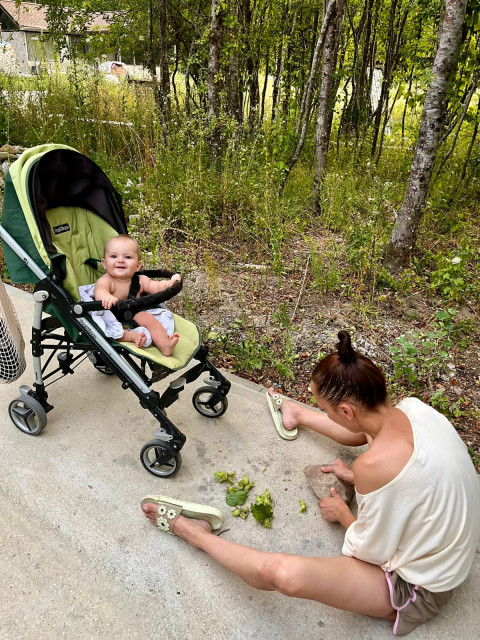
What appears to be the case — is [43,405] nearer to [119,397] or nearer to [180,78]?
[119,397]

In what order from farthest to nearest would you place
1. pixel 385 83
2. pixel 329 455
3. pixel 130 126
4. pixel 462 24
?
1. pixel 385 83
2. pixel 130 126
3. pixel 462 24
4. pixel 329 455

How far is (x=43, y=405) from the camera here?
2.46m

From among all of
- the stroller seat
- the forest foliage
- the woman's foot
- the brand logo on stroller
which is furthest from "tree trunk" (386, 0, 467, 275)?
the brand logo on stroller

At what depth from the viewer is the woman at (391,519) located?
60.5 inches

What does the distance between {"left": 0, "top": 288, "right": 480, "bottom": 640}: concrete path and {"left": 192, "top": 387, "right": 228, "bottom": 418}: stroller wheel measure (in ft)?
0.15

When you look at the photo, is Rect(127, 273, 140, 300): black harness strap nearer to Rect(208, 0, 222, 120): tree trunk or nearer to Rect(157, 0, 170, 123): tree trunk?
Rect(208, 0, 222, 120): tree trunk

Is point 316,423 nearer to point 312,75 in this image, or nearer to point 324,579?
point 324,579

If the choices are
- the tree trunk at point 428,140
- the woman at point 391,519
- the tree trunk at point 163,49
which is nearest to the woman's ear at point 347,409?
the woman at point 391,519

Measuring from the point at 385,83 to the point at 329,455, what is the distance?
581 centimetres

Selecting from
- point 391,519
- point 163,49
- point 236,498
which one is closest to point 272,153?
point 163,49

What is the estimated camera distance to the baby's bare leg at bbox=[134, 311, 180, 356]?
2.27 metres

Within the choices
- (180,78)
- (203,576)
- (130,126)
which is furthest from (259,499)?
(180,78)

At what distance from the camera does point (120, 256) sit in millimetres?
2402

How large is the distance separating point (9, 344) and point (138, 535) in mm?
1116
